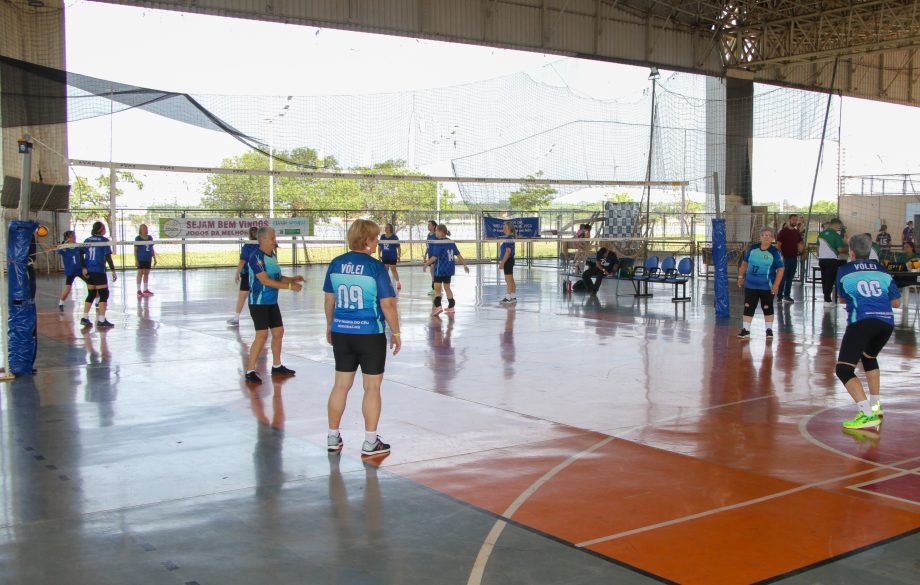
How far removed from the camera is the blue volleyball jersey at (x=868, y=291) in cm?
689

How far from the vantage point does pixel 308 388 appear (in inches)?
335

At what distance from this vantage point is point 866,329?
690cm

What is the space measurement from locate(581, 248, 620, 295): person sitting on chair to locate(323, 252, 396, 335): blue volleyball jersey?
1356 centimetres

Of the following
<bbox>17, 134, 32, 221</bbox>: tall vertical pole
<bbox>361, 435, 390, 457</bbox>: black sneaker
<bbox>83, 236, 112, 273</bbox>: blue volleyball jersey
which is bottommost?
<bbox>361, 435, 390, 457</bbox>: black sneaker

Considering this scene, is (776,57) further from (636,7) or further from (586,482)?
(586,482)

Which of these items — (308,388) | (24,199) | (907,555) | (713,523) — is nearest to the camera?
(907,555)

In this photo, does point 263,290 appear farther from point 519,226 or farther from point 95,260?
point 519,226

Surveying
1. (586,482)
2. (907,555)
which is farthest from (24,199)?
(907,555)

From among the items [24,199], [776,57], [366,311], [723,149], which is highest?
[776,57]

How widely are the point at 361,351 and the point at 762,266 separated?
782cm

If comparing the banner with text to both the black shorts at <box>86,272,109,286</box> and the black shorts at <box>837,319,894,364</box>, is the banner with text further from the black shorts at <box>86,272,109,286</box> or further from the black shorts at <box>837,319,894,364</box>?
the black shorts at <box>837,319,894,364</box>

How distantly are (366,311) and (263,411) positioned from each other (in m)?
2.13

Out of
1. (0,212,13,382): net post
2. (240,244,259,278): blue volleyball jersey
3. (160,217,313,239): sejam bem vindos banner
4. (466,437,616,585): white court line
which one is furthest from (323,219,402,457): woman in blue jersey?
(160,217,313,239): sejam bem vindos banner

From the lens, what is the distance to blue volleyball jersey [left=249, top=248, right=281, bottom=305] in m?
8.55
